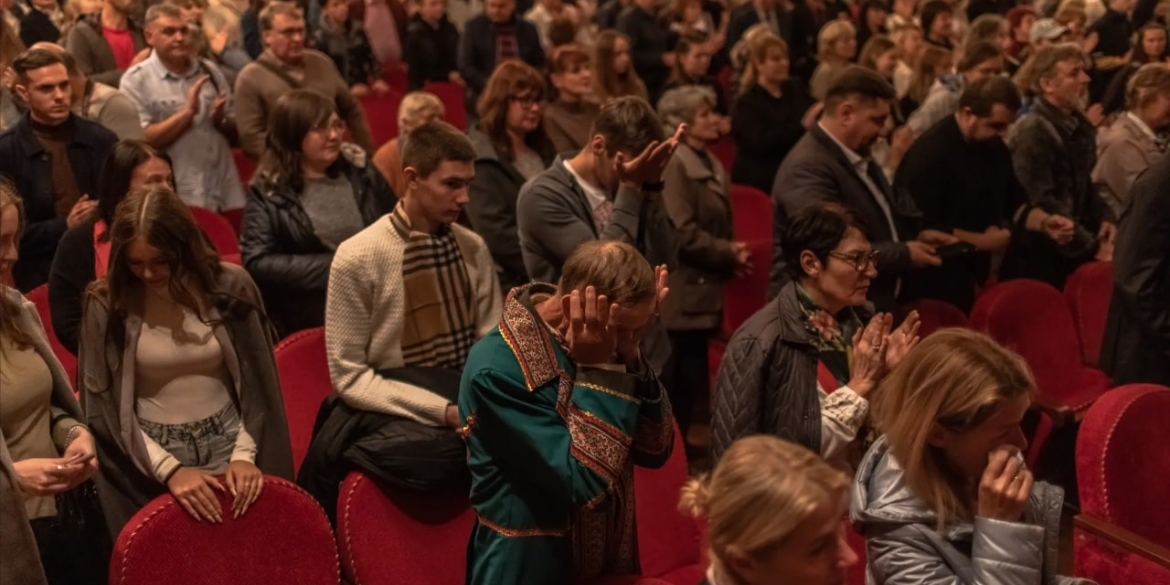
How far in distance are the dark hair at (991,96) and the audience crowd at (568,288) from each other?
13 millimetres

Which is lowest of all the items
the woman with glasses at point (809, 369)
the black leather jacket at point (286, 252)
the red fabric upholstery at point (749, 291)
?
the red fabric upholstery at point (749, 291)

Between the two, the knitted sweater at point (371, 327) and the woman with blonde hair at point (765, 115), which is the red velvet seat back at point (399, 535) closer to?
the knitted sweater at point (371, 327)

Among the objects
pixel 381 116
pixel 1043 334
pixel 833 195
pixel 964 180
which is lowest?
pixel 381 116

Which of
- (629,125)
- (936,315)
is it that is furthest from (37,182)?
(936,315)

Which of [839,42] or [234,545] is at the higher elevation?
[234,545]

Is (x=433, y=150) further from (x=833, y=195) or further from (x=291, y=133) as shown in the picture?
(x=833, y=195)

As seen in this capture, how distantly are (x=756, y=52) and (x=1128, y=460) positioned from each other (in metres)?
3.56

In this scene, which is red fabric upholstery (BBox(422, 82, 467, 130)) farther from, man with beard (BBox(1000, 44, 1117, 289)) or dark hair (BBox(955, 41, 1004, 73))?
man with beard (BBox(1000, 44, 1117, 289))

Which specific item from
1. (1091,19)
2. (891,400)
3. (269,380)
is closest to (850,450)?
(891,400)

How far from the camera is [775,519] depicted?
182 cm

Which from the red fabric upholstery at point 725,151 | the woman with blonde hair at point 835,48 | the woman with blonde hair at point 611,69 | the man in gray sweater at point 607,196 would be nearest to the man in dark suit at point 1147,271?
the man in gray sweater at point 607,196

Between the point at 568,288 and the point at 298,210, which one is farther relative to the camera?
the point at 298,210

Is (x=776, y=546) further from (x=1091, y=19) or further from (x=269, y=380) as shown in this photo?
(x=1091, y=19)

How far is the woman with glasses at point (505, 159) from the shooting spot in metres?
4.23
